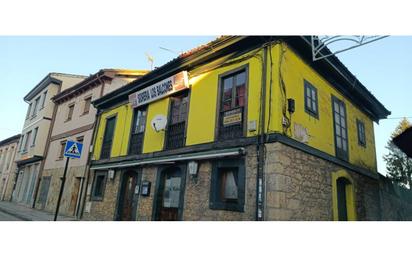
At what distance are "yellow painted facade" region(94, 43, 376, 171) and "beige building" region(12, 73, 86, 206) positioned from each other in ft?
33.8

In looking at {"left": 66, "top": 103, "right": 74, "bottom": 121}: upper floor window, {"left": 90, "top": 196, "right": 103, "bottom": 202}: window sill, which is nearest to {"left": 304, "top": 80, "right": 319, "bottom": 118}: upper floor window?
{"left": 90, "top": 196, "right": 103, "bottom": 202}: window sill

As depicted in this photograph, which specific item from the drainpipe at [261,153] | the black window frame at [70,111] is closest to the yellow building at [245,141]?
the drainpipe at [261,153]

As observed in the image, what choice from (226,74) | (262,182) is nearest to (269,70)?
(226,74)

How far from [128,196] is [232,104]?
228 inches

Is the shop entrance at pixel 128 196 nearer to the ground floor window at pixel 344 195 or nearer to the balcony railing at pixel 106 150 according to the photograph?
the balcony railing at pixel 106 150

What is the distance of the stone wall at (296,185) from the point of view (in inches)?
240

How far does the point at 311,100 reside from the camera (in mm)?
8250

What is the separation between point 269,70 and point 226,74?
151cm

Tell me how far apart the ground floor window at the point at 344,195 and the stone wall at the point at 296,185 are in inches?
11.2

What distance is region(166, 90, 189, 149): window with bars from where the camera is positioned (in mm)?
9052

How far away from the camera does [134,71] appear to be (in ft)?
50.7

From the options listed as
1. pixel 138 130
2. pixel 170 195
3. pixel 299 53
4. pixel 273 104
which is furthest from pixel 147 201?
pixel 299 53

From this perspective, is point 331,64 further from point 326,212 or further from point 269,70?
point 326,212

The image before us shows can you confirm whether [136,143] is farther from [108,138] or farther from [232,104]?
[232,104]
